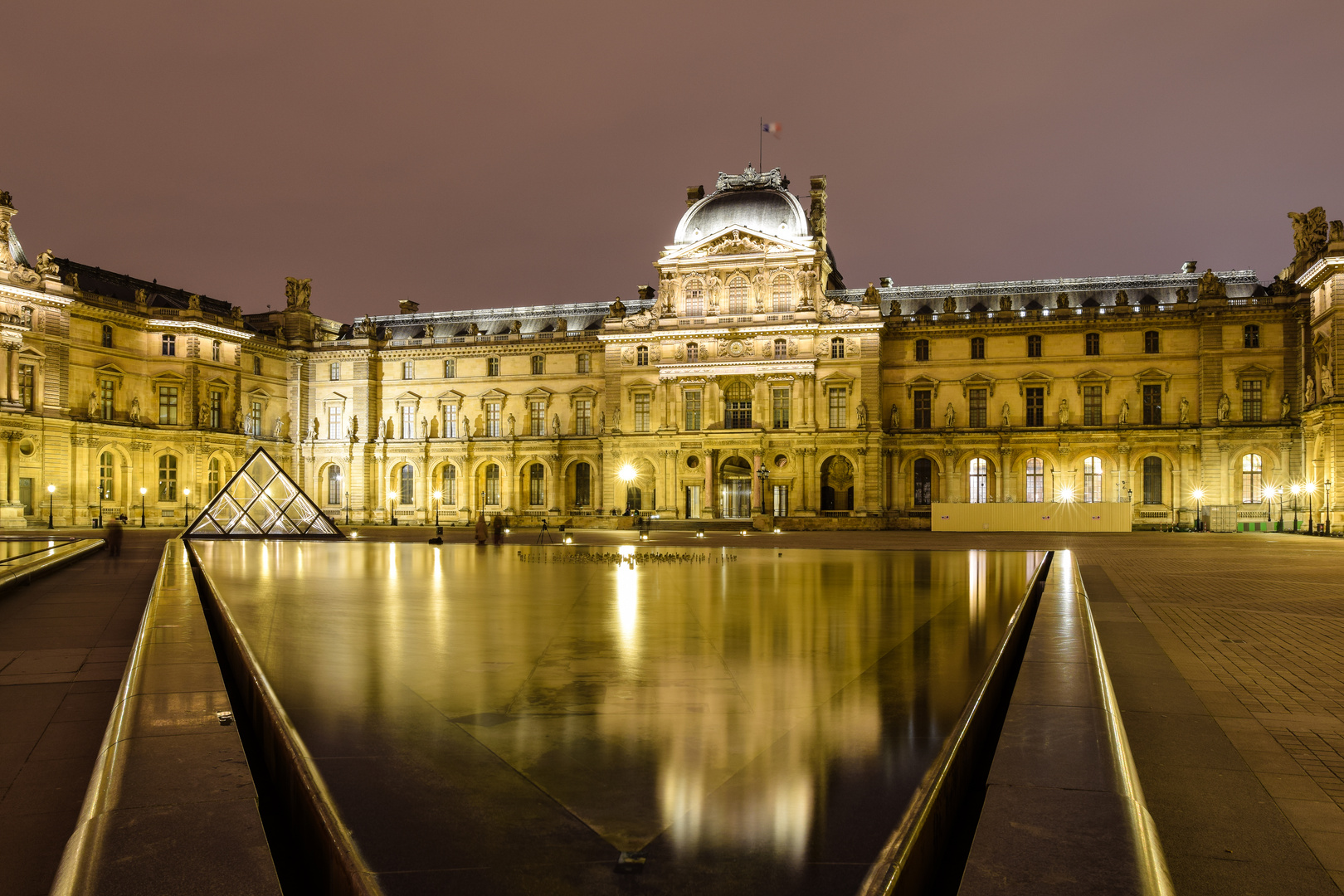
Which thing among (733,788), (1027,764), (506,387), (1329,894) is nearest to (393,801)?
(733,788)

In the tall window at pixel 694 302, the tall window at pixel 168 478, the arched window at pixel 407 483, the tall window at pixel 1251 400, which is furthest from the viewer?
the arched window at pixel 407 483

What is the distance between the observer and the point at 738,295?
187 ft

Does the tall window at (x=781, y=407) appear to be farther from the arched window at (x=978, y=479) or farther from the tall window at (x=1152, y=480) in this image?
the tall window at (x=1152, y=480)

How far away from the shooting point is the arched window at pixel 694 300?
188 ft

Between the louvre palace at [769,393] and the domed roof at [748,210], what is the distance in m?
0.17

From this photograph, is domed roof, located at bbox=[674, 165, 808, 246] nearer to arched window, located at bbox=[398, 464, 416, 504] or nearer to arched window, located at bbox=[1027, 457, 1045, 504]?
arched window, located at bbox=[1027, 457, 1045, 504]

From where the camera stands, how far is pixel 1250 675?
8.79 m

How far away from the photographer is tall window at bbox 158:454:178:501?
55469 millimetres

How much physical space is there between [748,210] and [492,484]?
24525mm

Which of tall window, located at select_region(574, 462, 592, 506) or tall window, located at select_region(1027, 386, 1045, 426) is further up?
tall window, located at select_region(1027, 386, 1045, 426)

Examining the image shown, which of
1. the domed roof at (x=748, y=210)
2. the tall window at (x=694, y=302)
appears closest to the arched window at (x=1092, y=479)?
the domed roof at (x=748, y=210)

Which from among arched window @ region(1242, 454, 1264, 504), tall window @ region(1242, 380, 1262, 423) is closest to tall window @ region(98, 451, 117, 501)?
arched window @ region(1242, 454, 1264, 504)

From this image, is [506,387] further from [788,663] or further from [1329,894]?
[1329,894]

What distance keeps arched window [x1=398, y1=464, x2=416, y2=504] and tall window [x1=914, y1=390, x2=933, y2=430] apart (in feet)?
108
